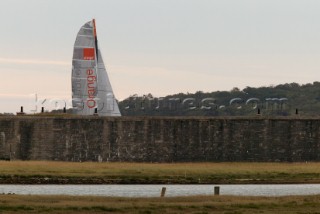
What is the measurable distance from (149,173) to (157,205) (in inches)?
1362

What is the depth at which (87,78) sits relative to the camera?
113m

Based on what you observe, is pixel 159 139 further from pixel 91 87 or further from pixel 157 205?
pixel 157 205

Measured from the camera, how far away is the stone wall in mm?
102625

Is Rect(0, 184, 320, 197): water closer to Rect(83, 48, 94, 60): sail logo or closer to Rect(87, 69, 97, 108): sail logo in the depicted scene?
Rect(87, 69, 97, 108): sail logo

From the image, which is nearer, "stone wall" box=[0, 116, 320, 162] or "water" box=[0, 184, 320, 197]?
"water" box=[0, 184, 320, 197]

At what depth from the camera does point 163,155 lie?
339ft

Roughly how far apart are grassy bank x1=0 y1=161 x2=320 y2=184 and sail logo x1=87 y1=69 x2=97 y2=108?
46.8ft

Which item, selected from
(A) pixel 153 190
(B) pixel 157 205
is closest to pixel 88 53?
(A) pixel 153 190

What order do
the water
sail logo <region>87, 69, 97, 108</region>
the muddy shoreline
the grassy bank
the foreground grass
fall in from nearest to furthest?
the foreground grass < the water < the muddy shoreline < the grassy bank < sail logo <region>87, 69, 97, 108</region>

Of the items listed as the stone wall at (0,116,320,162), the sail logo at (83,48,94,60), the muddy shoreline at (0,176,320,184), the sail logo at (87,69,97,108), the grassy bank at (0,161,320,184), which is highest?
the sail logo at (83,48,94,60)

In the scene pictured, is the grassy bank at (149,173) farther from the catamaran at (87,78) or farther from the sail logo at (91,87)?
the sail logo at (91,87)

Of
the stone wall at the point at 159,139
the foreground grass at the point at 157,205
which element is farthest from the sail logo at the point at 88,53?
the foreground grass at the point at 157,205

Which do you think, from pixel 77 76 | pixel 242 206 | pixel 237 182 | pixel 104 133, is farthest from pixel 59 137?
pixel 242 206

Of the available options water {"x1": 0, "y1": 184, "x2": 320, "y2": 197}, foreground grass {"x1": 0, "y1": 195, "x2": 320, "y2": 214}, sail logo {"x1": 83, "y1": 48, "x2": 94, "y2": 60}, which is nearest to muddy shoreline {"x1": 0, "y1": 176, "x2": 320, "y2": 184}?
water {"x1": 0, "y1": 184, "x2": 320, "y2": 197}
